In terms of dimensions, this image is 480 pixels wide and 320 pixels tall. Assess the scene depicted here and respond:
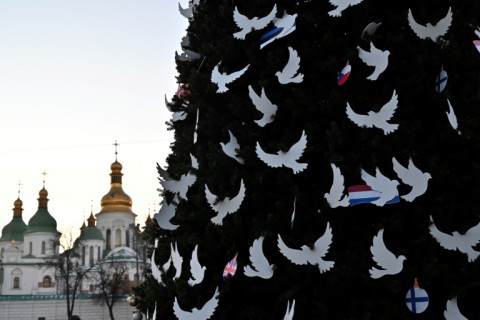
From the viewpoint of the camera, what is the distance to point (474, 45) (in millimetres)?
3293

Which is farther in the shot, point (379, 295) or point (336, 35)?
point (336, 35)

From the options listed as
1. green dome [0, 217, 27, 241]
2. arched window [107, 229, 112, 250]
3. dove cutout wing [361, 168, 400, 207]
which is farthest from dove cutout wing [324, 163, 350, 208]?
green dome [0, 217, 27, 241]

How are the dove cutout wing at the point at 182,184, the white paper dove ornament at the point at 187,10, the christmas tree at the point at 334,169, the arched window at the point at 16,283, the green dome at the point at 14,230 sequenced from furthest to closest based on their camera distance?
the green dome at the point at 14,230 → the arched window at the point at 16,283 → the white paper dove ornament at the point at 187,10 → the dove cutout wing at the point at 182,184 → the christmas tree at the point at 334,169

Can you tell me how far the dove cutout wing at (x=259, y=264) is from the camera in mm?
2967

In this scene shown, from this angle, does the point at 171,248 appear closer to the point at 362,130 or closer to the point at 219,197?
the point at 219,197

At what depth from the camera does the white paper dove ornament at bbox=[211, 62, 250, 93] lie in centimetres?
332

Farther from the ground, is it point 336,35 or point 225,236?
point 336,35

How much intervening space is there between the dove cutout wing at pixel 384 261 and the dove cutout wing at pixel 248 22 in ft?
4.41

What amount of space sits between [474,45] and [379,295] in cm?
147

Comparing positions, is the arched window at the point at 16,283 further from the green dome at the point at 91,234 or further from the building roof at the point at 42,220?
the green dome at the point at 91,234

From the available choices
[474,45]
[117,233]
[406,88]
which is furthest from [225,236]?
[117,233]

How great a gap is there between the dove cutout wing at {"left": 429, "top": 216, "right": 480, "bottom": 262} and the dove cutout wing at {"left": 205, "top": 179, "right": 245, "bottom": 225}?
0.95 m

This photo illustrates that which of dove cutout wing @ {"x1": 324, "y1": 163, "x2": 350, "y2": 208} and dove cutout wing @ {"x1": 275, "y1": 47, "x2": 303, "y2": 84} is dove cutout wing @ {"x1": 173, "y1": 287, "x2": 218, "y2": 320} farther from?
dove cutout wing @ {"x1": 275, "y1": 47, "x2": 303, "y2": 84}

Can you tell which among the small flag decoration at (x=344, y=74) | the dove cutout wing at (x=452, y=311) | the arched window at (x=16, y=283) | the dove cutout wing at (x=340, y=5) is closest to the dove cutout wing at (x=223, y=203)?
the small flag decoration at (x=344, y=74)
